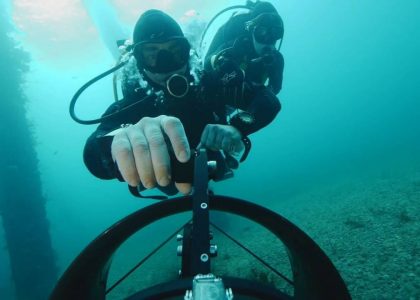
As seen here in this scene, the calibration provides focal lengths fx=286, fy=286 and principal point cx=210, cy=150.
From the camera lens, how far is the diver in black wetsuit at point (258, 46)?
4.71 metres

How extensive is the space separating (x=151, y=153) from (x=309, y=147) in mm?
98996

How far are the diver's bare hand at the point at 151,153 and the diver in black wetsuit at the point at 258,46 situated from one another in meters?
3.75

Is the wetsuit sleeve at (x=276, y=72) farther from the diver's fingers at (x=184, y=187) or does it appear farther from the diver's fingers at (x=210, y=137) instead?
the diver's fingers at (x=184, y=187)

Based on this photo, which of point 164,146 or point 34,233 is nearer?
point 164,146

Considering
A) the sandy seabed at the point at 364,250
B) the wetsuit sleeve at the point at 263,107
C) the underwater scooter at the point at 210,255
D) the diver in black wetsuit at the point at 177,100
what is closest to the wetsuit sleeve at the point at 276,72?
the diver in black wetsuit at the point at 177,100

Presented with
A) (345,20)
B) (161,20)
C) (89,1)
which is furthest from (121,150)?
(345,20)

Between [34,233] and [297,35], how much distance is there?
101849mm

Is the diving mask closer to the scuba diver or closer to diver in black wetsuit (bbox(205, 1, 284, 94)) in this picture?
diver in black wetsuit (bbox(205, 1, 284, 94))

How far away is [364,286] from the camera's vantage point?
4379mm

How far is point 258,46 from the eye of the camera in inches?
196

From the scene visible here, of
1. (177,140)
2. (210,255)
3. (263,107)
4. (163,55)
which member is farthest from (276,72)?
(210,255)

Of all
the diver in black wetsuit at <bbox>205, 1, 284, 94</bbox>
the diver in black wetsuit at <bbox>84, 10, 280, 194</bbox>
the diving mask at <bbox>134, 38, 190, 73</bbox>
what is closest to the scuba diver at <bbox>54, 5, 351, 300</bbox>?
the diver in black wetsuit at <bbox>84, 10, 280, 194</bbox>

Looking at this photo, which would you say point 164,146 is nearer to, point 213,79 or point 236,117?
point 236,117

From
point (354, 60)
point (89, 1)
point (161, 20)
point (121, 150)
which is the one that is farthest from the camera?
point (354, 60)
